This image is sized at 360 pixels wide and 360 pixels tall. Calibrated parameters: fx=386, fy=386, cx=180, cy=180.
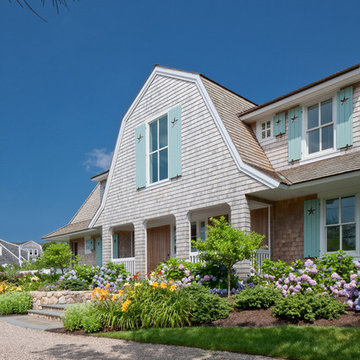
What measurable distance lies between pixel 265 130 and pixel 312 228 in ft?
11.3

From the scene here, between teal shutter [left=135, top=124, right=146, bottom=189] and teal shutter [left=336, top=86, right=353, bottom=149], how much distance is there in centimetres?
681

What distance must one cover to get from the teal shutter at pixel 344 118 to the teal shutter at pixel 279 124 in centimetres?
171

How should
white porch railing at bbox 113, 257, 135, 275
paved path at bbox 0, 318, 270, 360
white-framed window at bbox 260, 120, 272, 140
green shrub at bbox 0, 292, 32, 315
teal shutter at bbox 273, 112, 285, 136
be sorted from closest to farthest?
paved path at bbox 0, 318, 270, 360 < green shrub at bbox 0, 292, 32, 315 < teal shutter at bbox 273, 112, 285, 136 < white-framed window at bbox 260, 120, 272, 140 < white porch railing at bbox 113, 257, 135, 275

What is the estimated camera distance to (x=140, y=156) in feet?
47.0

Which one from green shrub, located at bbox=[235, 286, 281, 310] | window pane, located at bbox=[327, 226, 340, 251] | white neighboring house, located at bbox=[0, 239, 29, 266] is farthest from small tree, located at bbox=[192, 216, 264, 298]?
white neighboring house, located at bbox=[0, 239, 29, 266]

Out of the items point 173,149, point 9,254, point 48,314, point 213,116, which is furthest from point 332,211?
point 9,254

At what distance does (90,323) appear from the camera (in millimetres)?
7480

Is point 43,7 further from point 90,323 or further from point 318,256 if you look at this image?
point 318,256

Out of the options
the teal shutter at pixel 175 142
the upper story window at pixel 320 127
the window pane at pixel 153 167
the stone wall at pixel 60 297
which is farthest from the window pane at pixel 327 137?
the stone wall at pixel 60 297

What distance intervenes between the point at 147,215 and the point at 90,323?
651 cm

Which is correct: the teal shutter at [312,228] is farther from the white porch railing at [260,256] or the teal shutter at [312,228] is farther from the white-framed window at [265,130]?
the white-framed window at [265,130]

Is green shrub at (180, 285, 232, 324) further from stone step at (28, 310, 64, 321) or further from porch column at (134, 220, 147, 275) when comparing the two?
porch column at (134, 220, 147, 275)

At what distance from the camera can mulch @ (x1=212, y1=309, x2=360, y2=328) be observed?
20.7 ft

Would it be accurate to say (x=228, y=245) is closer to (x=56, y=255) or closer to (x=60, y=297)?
(x=60, y=297)
